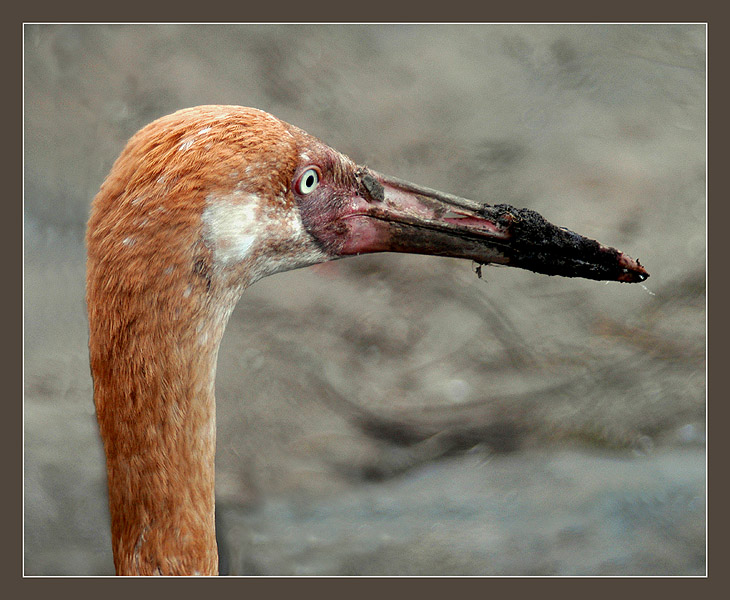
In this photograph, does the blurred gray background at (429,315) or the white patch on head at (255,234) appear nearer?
the white patch on head at (255,234)

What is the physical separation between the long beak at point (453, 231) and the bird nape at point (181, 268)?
34 millimetres

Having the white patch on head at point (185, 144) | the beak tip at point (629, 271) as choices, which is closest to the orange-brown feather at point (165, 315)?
the white patch on head at point (185, 144)

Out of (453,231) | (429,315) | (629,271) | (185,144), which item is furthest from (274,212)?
(429,315)

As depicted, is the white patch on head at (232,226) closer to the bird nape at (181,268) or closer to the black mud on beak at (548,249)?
the bird nape at (181,268)

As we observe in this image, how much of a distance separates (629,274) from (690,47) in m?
1.37

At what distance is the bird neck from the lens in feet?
5.20

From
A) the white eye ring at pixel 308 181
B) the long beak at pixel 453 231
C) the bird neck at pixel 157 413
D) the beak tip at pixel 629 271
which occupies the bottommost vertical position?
the bird neck at pixel 157 413

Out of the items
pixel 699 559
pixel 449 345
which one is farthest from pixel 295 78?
pixel 699 559

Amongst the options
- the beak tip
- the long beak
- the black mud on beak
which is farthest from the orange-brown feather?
the beak tip

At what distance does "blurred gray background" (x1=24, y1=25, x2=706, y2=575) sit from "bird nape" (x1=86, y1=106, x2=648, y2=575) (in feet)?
3.38

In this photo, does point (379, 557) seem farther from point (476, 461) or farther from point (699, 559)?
point (699, 559)

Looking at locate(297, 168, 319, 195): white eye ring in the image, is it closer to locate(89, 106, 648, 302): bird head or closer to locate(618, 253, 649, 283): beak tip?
locate(89, 106, 648, 302): bird head

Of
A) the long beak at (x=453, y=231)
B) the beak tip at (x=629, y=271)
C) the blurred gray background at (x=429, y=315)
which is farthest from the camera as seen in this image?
the blurred gray background at (x=429, y=315)

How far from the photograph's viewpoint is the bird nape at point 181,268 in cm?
156
